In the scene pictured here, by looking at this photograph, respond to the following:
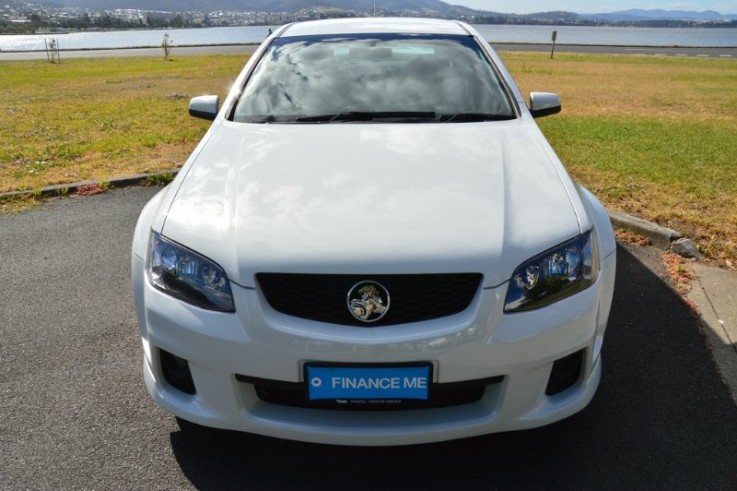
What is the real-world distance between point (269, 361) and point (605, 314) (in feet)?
3.85

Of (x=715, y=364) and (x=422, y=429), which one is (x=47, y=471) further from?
(x=715, y=364)

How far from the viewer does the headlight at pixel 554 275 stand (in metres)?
1.90

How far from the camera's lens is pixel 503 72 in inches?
131

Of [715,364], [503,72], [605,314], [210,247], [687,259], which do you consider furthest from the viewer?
[687,259]

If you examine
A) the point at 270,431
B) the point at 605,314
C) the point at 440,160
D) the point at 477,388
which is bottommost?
the point at 270,431

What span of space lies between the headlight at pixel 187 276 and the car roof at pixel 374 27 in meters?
2.06

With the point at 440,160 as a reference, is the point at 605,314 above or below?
below

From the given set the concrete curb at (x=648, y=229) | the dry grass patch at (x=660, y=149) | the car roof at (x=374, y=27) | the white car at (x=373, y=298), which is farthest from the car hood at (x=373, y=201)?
the dry grass patch at (x=660, y=149)

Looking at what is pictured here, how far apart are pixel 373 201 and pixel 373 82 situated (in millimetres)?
1278

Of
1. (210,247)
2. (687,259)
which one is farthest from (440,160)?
(687,259)

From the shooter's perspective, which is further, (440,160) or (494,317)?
(440,160)

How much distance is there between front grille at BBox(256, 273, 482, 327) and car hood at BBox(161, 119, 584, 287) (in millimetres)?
33

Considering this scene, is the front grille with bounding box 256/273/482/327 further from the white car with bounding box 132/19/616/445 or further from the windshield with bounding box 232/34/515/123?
the windshield with bounding box 232/34/515/123

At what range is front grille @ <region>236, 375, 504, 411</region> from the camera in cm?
189
